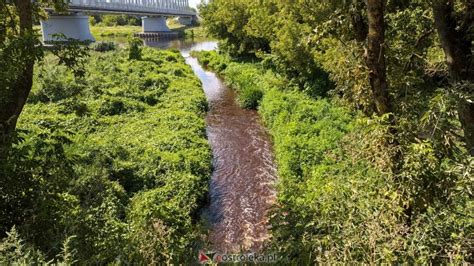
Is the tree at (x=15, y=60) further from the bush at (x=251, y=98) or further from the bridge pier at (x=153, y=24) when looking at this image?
the bridge pier at (x=153, y=24)

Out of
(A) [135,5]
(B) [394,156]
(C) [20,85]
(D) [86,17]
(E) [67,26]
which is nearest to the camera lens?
(B) [394,156]

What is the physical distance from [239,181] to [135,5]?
6034 cm

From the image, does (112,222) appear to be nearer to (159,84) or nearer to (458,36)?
(458,36)

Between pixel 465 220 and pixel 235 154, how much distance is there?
10.8 meters

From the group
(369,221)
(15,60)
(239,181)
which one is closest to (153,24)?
(239,181)

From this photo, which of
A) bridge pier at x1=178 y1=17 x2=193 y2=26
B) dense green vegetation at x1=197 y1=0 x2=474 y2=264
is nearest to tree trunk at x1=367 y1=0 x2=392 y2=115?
dense green vegetation at x1=197 y1=0 x2=474 y2=264

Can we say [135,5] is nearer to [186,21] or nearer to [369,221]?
[186,21]

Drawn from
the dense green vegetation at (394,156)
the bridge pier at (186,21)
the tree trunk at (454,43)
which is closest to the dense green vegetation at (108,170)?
the dense green vegetation at (394,156)

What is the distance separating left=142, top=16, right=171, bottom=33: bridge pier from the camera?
270 ft

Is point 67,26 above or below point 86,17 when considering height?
below

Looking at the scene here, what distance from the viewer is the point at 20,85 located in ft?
21.1

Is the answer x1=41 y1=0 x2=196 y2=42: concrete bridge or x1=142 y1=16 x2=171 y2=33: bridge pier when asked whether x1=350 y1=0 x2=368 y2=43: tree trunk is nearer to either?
x1=41 y1=0 x2=196 y2=42: concrete bridge

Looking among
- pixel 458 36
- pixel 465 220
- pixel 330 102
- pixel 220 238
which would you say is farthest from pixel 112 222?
pixel 330 102

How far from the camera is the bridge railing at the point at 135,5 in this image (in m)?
46.2
